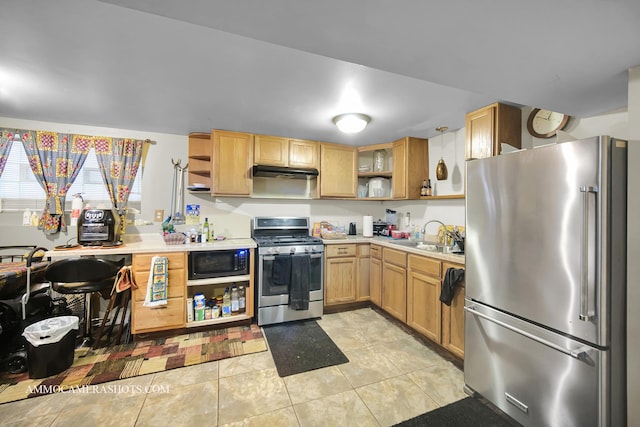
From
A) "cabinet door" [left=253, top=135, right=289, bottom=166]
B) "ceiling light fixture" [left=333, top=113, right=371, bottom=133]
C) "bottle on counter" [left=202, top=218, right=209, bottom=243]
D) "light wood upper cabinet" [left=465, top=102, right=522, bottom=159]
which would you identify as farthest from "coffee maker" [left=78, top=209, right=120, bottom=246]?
"light wood upper cabinet" [left=465, top=102, right=522, bottom=159]

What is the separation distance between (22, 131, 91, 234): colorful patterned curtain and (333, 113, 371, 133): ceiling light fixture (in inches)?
114

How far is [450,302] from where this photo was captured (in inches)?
86.6

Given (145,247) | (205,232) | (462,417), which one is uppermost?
(205,232)

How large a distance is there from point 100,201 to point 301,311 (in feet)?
8.91

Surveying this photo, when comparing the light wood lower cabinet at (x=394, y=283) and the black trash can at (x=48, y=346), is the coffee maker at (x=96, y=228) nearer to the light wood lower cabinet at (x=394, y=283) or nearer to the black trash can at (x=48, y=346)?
the black trash can at (x=48, y=346)

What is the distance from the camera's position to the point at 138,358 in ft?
7.45

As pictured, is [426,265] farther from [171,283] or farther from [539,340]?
[171,283]

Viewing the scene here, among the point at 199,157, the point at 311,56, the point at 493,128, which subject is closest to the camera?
the point at 311,56

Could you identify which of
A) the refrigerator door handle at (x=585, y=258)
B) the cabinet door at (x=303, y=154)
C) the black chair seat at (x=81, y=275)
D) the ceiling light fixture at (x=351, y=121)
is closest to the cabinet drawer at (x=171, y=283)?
the black chair seat at (x=81, y=275)

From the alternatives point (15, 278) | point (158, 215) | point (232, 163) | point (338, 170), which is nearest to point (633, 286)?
point (338, 170)

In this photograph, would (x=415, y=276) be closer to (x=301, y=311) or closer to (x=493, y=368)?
(x=493, y=368)

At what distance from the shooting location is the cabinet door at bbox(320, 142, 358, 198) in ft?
11.7

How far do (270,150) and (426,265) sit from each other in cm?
229

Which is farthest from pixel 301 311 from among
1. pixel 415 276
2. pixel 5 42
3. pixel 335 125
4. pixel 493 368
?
pixel 5 42
